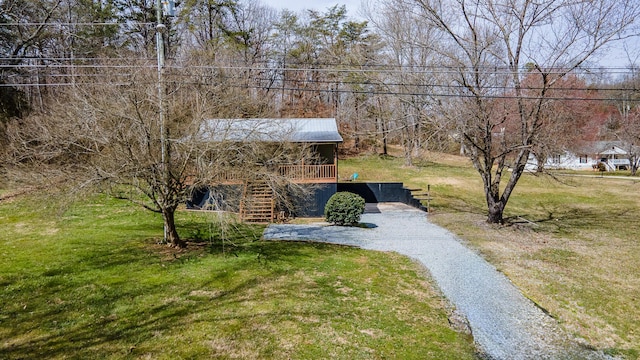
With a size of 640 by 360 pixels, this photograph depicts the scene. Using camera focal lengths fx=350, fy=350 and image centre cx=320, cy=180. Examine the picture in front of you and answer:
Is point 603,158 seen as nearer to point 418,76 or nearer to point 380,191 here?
point 380,191

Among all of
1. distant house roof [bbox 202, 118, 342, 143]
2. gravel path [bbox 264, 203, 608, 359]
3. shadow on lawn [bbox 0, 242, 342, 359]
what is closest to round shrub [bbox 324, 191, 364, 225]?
gravel path [bbox 264, 203, 608, 359]

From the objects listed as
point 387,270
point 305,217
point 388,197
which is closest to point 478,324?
point 387,270

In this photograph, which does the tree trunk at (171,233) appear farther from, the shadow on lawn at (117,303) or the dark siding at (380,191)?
the dark siding at (380,191)

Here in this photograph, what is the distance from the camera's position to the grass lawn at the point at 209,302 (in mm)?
5039

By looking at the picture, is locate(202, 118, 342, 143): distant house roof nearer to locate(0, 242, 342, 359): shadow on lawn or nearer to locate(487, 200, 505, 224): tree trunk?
locate(0, 242, 342, 359): shadow on lawn

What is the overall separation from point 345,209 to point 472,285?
19.9 ft

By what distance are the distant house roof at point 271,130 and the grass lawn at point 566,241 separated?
21.1ft

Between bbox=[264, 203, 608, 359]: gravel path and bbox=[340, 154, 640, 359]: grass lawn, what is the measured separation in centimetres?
43

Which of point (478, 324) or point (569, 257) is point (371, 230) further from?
point (478, 324)

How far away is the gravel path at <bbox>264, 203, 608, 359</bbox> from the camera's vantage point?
18.1 ft

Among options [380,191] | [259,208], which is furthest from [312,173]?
[380,191]

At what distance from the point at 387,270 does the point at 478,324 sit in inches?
108

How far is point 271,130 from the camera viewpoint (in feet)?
40.8

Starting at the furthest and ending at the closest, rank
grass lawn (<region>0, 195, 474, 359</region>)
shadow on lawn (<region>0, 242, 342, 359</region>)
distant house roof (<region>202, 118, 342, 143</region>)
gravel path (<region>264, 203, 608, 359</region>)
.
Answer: distant house roof (<region>202, 118, 342, 143</region>) → gravel path (<region>264, 203, 608, 359</region>) → grass lawn (<region>0, 195, 474, 359</region>) → shadow on lawn (<region>0, 242, 342, 359</region>)
